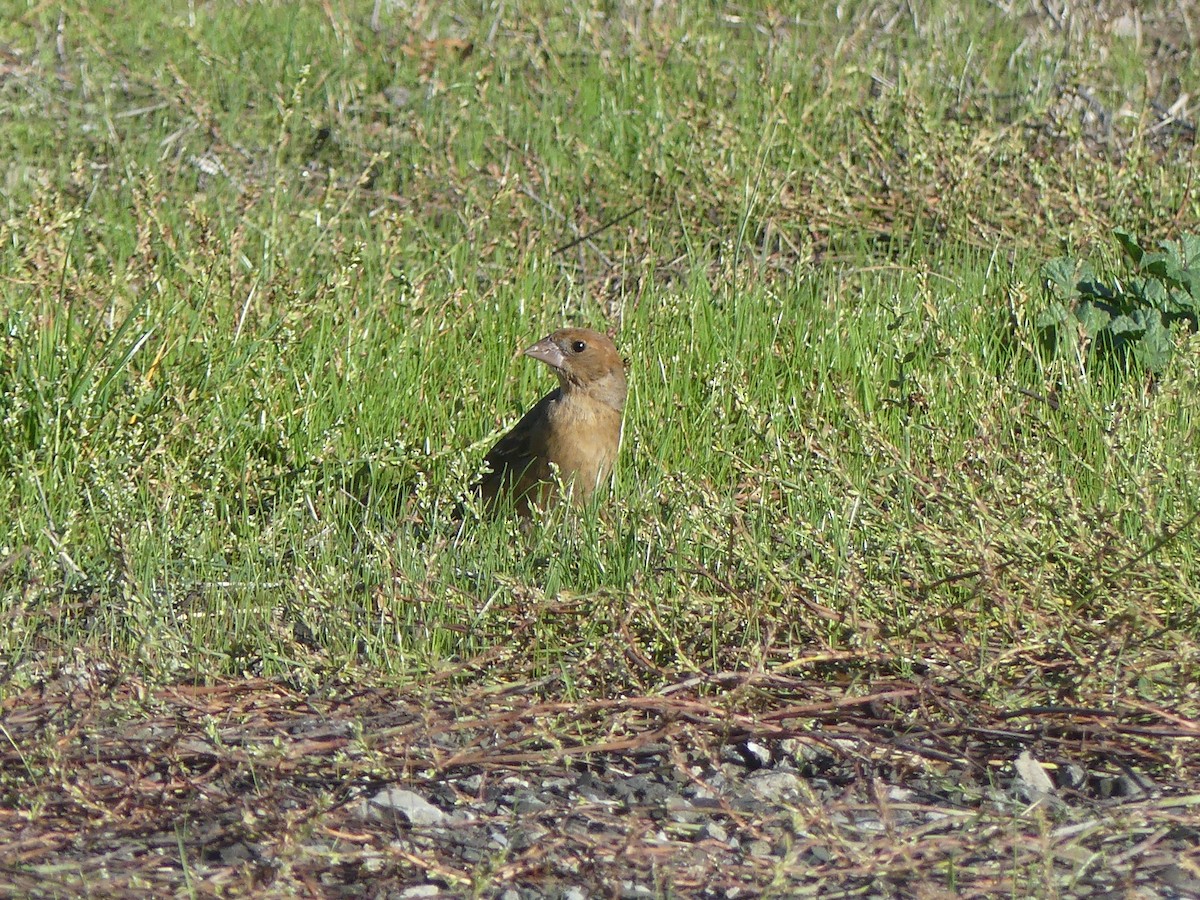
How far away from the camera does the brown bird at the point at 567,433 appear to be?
5.18 metres

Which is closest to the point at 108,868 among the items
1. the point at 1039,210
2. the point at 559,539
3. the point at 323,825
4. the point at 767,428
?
the point at 323,825

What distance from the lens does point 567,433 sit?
5.21 m

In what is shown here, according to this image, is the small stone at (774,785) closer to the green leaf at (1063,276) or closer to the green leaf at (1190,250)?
the green leaf at (1063,276)

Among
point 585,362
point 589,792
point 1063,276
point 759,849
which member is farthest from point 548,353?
point 759,849

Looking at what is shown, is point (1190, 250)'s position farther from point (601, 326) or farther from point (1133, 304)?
point (601, 326)

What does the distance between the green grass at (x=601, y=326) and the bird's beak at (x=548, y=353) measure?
31cm

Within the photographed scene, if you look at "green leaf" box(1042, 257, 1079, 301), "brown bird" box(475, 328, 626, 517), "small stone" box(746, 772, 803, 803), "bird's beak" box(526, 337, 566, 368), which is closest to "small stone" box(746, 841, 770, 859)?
"small stone" box(746, 772, 803, 803)

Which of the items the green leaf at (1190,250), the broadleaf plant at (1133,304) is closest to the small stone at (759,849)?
the broadleaf plant at (1133,304)

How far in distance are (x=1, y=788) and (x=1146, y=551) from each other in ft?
7.78

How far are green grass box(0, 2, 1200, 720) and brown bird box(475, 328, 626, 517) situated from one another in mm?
131

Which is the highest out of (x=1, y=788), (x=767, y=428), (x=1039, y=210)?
(x=1039, y=210)

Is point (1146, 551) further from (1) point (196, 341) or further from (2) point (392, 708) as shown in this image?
(1) point (196, 341)

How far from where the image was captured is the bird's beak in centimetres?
544

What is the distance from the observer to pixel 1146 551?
3.78 meters
